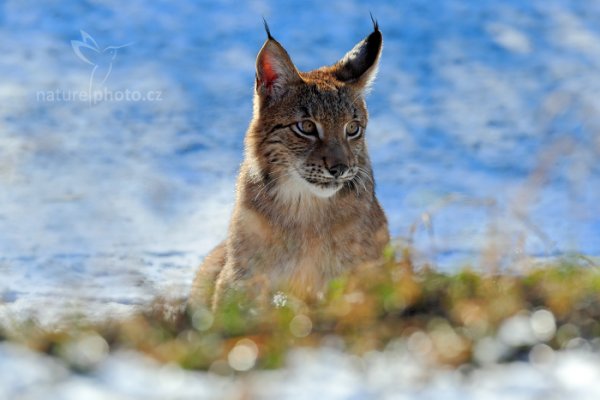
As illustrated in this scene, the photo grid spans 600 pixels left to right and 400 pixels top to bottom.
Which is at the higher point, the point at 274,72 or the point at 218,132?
the point at 218,132

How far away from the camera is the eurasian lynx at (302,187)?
657 cm

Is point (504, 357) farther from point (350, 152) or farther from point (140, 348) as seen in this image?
point (350, 152)

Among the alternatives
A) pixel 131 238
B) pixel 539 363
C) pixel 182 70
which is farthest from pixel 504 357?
pixel 182 70

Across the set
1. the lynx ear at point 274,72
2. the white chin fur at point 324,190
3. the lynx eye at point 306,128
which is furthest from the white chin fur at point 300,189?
the lynx ear at point 274,72

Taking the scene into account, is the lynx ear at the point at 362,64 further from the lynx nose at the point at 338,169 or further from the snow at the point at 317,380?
the snow at the point at 317,380

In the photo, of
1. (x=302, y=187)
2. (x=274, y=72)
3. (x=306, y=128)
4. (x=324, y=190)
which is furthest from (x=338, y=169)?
(x=274, y=72)

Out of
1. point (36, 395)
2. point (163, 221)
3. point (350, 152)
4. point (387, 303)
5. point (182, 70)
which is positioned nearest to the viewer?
point (36, 395)

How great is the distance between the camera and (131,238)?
362 inches

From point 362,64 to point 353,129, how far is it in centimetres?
49

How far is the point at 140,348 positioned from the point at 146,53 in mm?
9700

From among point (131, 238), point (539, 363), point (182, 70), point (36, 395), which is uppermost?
point (182, 70)

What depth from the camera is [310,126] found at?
7.00 metres

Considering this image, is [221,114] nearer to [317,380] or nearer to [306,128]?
[306,128]

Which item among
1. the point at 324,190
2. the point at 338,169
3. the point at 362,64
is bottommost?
the point at 324,190
